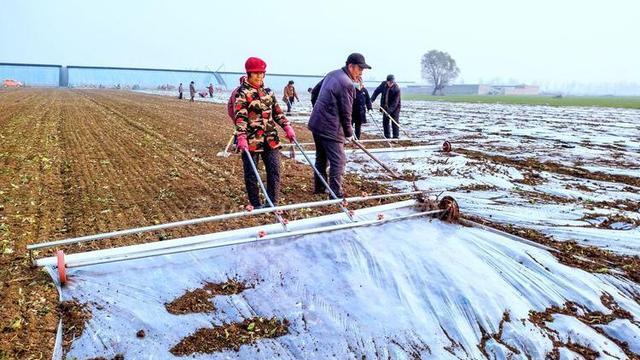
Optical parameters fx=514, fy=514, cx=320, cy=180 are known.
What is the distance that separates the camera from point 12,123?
15.4 m

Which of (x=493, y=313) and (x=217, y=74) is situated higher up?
(x=217, y=74)

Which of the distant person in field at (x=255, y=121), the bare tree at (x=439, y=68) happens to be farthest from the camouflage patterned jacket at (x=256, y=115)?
the bare tree at (x=439, y=68)

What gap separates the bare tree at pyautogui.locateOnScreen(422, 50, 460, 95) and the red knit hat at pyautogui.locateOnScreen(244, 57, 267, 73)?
323 feet

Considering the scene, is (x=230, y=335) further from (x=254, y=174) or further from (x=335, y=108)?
(x=335, y=108)

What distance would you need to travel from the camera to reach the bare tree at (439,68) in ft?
330

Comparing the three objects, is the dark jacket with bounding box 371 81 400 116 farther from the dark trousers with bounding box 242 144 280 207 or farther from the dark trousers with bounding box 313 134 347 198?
the dark trousers with bounding box 242 144 280 207

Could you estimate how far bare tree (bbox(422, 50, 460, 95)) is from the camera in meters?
100

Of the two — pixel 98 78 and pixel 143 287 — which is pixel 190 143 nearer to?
pixel 143 287

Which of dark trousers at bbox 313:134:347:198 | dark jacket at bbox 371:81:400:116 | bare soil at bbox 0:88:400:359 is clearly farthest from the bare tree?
dark trousers at bbox 313:134:347:198

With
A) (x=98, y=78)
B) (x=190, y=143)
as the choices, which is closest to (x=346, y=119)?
(x=190, y=143)

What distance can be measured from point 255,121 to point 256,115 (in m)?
0.07

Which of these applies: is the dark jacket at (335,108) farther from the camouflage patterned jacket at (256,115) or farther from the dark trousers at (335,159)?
the camouflage patterned jacket at (256,115)

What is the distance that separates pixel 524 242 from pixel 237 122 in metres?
3.10

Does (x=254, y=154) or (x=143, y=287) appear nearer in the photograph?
(x=143, y=287)
